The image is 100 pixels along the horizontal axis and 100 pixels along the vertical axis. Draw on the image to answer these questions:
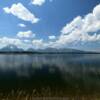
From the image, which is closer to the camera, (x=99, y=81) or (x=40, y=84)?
(x=40, y=84)

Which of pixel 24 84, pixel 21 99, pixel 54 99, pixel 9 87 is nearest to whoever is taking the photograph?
pixel 54 99

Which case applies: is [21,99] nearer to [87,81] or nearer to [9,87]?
[9,87]

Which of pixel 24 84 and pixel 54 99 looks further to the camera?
pixel 24 84

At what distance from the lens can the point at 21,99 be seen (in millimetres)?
16062

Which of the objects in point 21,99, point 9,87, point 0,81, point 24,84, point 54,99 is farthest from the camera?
point 0,81

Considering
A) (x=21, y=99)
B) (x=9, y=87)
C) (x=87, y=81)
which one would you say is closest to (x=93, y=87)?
(x=87, y=81)

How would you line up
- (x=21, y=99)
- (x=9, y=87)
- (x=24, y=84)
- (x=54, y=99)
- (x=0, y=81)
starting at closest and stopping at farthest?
(x=54, y=99)
(x=21, y=99)
(x=9, y=87)
(x=24, y=84)
(x=0, y=81)

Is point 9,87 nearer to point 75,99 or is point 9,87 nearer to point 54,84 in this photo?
point 54,84

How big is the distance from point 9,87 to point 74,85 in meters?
5.59

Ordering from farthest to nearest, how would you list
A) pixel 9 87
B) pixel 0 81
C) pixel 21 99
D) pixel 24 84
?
pixel 0 81, pixel 24 84, pixel 9 87, pixel 21 99

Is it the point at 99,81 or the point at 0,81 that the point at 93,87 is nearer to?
the point at 99,81

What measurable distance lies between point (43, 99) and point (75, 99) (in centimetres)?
146

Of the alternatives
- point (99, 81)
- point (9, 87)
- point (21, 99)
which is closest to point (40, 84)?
point (9, 87)

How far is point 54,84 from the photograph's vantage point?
3269cm
